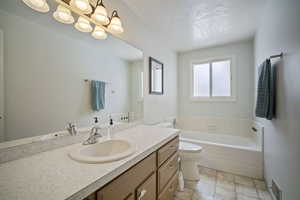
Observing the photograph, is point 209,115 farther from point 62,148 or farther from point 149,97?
point 62,148

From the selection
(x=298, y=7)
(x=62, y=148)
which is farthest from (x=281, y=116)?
(x=62, y=148)

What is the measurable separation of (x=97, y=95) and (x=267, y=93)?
1.83 m

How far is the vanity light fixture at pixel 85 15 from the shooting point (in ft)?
2.93

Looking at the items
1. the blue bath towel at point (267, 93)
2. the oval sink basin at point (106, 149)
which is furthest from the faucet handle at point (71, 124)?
the blue bath towel at point (267, 93)

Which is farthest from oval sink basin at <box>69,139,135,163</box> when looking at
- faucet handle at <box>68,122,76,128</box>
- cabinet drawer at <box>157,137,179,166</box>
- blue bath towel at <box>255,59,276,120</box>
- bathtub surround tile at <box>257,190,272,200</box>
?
bathtub surround tile at <box>257,190,272,200</box>

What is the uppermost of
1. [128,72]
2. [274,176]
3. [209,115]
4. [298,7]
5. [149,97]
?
[298,7]

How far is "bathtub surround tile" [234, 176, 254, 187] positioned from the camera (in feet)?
5.97

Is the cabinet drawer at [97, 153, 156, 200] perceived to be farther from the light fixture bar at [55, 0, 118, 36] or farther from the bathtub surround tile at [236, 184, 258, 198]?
the bathtub surround tile at [236, 184, 258, 198]

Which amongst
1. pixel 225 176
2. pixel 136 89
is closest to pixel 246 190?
pixel 225 176

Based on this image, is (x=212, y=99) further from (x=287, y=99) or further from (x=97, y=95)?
(x=97, y=95)

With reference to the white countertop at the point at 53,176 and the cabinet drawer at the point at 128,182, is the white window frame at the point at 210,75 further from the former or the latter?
the white countertop at the point at 53,176

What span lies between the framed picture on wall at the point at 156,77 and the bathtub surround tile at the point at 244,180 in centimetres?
179

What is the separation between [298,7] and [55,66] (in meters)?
1.85

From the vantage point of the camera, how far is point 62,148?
962mm
